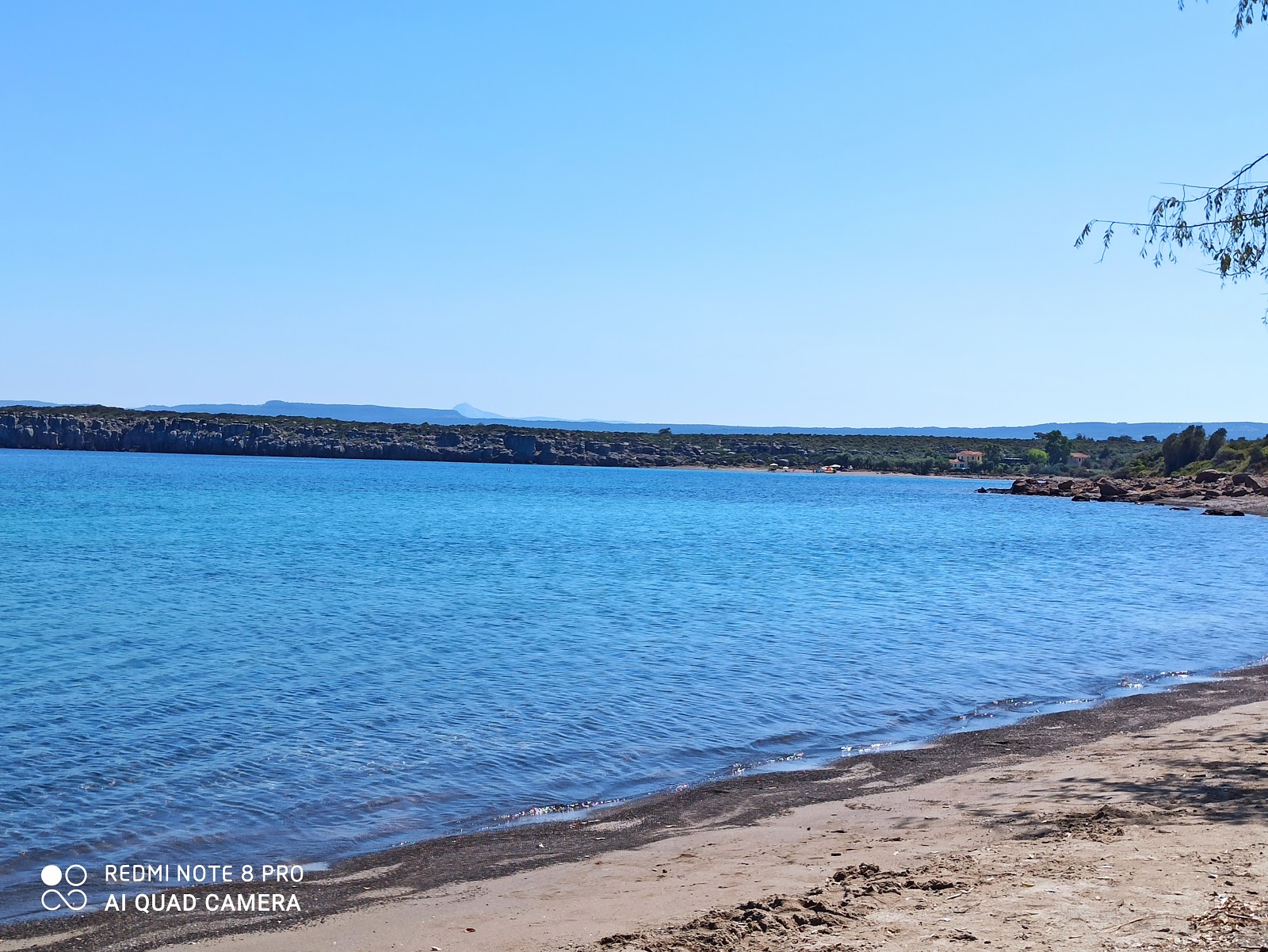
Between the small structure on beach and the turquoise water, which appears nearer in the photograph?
the turquoise water

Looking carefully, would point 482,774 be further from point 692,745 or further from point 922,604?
point 922,604

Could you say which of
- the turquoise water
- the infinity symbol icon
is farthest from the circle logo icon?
the turquoise water

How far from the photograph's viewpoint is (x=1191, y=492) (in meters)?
81.0

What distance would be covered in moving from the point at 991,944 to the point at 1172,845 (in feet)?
8.55

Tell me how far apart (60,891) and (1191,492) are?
8616 cm

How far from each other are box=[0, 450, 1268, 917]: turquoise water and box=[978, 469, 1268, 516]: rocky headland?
23.9m

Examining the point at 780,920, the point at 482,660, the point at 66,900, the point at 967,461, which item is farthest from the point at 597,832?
the point at 967,461

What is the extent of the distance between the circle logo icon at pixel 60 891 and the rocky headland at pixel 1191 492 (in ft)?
224

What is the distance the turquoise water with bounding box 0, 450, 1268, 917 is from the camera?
11211 millimetres

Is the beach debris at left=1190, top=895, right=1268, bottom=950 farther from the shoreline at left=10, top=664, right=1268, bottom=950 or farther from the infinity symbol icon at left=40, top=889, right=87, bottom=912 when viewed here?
the infinity symbol icon at left=40, top=889, right=87, bottom=912

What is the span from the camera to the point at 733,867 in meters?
8.21

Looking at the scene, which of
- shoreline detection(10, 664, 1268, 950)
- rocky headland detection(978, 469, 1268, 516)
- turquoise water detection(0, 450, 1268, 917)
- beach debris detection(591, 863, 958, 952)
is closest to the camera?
beach debris detection(591, 863, 958, 952)

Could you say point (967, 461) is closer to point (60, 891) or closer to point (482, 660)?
point (482, 660)

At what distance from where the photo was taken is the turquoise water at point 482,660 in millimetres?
Answer: 11211
